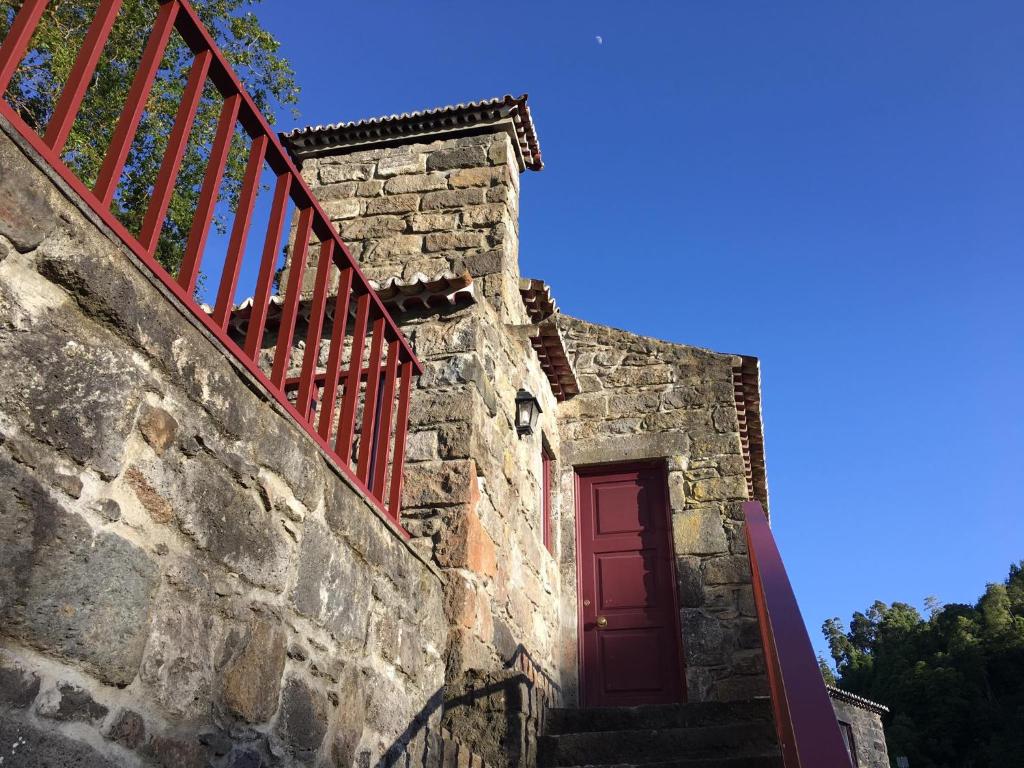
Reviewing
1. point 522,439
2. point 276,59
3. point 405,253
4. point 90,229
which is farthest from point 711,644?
point 276,59

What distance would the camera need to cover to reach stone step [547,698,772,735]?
485cm

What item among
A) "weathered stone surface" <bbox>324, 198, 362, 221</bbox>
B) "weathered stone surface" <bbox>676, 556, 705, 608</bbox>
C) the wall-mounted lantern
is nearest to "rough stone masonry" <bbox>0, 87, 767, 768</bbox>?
the wall-mounted lantern

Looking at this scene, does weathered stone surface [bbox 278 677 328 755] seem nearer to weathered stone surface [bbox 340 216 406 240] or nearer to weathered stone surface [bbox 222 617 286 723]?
weathered stone surface [bbox 222 617 286 723]

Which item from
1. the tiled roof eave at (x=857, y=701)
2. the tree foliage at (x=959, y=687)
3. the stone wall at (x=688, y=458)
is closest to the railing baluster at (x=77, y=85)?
the stone wall at (x=688, y=458)

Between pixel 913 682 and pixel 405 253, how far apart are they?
94.5 feet

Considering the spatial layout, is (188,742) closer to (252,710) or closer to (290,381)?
(252,710)

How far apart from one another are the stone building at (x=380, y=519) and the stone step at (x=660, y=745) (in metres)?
0.02

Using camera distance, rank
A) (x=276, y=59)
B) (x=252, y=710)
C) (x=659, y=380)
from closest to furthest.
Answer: (x=252, y=710) → (x=659, y=380) → (x=276, y=59)

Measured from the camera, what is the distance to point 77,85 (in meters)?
1.67

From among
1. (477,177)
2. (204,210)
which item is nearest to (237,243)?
(204,210)

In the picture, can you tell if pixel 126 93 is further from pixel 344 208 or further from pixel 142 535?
pixel 142 535

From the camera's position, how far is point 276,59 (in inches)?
465

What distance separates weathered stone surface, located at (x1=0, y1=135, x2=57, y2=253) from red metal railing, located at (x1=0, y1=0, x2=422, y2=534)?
7cm

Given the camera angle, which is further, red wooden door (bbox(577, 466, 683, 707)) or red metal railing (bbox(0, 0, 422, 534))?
red wooden door (bbox(577, 466, 683, 707))
